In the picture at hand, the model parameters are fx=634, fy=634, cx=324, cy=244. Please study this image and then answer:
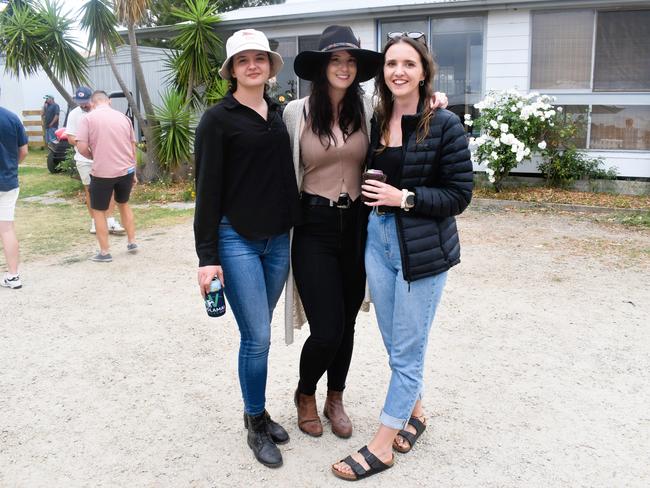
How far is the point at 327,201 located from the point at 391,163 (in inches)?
13.7

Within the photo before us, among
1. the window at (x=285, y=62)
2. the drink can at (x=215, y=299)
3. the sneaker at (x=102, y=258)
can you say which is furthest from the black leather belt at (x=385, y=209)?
the window at (x=285, y=62)

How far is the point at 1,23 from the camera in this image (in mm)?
12297

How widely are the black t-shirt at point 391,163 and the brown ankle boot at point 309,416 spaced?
1.17 m

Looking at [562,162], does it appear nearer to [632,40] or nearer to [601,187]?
[601,187]

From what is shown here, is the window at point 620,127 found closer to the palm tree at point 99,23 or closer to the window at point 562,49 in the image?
the window at point 562,49

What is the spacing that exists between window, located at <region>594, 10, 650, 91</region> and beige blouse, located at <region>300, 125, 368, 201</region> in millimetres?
8450

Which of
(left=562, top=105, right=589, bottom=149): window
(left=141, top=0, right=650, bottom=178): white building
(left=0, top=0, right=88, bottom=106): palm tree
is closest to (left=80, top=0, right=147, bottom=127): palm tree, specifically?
(left=0, top=0, right=88, bottom=106): palm tree

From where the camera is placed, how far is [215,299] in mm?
2785

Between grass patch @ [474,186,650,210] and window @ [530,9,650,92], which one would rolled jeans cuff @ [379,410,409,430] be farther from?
window @ [530,9,650,92]

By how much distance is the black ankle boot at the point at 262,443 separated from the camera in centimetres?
289

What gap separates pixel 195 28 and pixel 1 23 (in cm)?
Answer: 411

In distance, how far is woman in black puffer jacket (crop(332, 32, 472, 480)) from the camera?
2672 mm

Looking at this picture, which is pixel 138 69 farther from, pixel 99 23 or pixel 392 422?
pixel 392 422

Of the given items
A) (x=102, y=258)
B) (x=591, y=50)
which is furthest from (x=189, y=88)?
(x=591, y=50)
